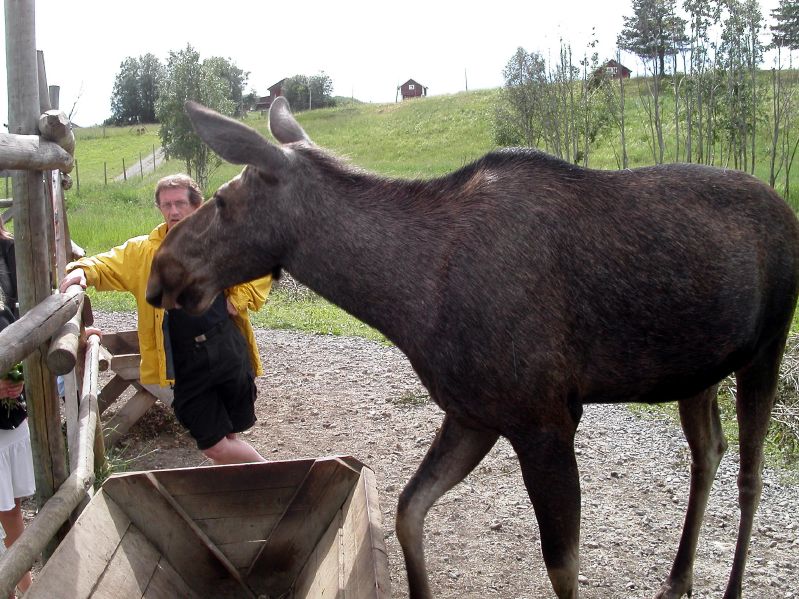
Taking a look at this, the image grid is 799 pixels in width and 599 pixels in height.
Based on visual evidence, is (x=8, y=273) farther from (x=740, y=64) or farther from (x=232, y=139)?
(x=740, y=64)

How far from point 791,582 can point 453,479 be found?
207 centimetres

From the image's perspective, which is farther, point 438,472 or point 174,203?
point 174,203

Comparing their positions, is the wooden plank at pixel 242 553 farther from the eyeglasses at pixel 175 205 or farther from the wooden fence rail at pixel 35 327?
the eyeglasses at pixel 175 205

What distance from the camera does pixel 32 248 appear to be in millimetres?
3580

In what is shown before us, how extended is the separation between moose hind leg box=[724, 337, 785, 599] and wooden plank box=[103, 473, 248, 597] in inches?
100

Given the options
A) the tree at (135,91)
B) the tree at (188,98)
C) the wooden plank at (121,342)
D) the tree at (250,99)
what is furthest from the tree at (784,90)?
the tree at (135,91)

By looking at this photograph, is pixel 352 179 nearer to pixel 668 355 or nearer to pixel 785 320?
pixel 668 355

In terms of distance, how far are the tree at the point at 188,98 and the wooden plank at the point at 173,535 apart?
72.1 feet

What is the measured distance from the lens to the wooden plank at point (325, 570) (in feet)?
11.3

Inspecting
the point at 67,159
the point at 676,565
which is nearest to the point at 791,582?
the point at 676,565

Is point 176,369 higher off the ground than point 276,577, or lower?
higher

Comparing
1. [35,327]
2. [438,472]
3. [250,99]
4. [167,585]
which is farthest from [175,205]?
[250,99]

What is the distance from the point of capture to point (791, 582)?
13.7ft

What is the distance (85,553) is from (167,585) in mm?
705
